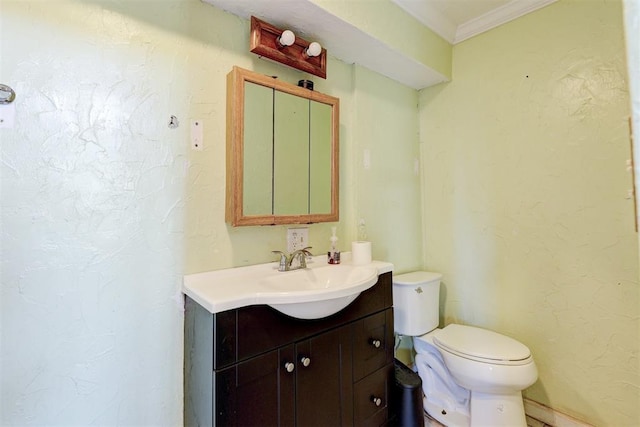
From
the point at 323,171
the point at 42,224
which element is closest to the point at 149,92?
the point at 42,224

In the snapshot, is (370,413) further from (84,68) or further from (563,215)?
(84,68)

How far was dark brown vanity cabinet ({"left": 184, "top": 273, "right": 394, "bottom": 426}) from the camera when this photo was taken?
89cm

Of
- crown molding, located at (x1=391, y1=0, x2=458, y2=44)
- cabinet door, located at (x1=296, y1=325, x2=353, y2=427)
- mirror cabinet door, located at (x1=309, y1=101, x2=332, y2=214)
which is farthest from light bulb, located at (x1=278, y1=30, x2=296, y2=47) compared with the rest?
cabinet door, located at (x1=296, y1=325, x2=353, y2=427)

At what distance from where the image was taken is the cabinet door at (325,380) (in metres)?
1.04

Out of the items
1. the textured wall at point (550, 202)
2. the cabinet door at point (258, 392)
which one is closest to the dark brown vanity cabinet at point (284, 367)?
the cabinet door at point (258, 392)

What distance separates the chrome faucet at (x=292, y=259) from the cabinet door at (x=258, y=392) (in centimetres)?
38

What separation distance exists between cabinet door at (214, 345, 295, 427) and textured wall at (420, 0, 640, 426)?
138cm

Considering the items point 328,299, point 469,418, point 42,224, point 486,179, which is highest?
point 486,179

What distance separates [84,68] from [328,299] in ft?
3.57

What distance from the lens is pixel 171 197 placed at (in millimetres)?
1113

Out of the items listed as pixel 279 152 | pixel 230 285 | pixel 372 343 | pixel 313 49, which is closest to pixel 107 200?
pixel 230 285

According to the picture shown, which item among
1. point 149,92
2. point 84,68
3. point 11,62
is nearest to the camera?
point 11,62

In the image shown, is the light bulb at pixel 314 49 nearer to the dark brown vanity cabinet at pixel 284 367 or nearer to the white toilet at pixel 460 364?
the dark brown vanity cabinet at pixel 284 367

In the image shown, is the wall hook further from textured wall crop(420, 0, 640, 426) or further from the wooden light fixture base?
textured wall crop(420, 0, 640, 426)
